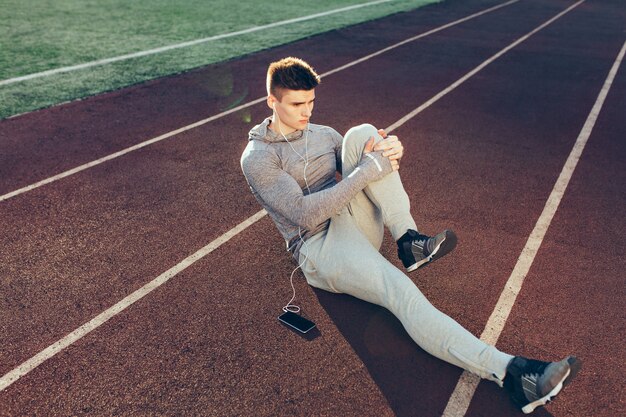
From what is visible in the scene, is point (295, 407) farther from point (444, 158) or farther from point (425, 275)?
point (444, 158)

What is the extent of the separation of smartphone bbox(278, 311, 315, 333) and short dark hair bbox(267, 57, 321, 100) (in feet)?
5.40

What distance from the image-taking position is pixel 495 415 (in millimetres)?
3309

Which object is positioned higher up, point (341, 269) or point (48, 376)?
point (341, 269)

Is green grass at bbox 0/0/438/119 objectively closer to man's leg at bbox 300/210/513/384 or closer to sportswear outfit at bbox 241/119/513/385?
sportswear outfit at bbox 241/119/513/385

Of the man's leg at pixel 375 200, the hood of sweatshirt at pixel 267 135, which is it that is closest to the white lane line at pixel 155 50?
the hood of sweatshirt at pixel 267 135

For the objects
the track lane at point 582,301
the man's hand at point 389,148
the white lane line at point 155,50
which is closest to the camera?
the track lane at point 582,301

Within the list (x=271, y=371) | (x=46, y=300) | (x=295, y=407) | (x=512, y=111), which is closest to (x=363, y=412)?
(x=295, y=407)

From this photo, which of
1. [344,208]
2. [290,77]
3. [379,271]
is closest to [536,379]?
[379,271]

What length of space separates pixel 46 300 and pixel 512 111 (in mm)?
7663

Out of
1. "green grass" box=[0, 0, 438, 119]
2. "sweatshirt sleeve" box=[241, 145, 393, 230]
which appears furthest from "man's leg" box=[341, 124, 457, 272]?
"green grass" box=[0, 0, 438, 119]

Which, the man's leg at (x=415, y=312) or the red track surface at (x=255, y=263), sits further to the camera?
the red track surface at (x=255, y=263)

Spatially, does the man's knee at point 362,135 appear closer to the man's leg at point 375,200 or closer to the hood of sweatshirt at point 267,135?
the man's leg at point 375,200

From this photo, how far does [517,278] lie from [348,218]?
1.63 metres

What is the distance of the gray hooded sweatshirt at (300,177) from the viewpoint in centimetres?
396
